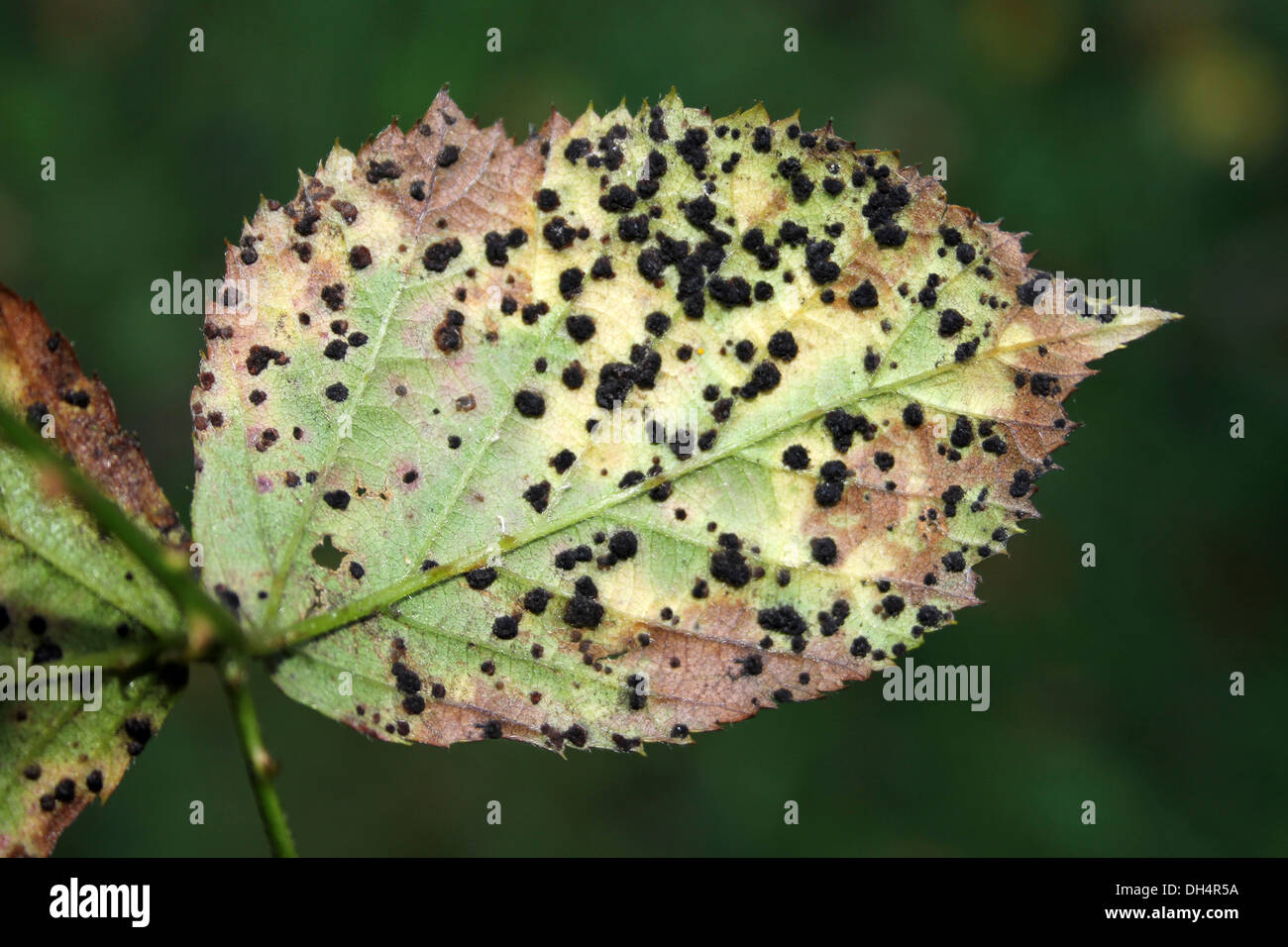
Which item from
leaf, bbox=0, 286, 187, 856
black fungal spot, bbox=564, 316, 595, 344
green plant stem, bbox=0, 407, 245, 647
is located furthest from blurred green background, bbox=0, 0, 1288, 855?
black fungal spot, bbox=564, 316, 595, 344

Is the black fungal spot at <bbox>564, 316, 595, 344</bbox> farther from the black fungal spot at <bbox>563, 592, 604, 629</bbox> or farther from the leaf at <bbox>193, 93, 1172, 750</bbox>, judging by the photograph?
the black fungal spot at <bbox>563, 592, 604, 629</bbox>

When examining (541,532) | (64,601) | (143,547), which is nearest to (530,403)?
(541,532)

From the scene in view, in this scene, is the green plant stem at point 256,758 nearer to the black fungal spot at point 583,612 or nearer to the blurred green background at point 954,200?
the black fungal spot at point 583,612

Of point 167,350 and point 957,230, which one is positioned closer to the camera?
point 957,230

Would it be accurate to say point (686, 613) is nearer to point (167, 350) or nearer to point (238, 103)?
point (167, 350)

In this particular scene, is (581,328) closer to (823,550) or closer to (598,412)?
(598,412)

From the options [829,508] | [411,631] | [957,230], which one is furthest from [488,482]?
[957,230]

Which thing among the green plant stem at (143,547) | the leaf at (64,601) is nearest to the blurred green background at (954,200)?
the leaf at (64,601)
